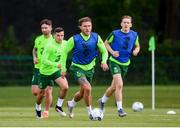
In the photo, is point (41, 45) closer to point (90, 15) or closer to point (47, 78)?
point (47, 78)

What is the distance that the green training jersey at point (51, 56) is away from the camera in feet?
74.9

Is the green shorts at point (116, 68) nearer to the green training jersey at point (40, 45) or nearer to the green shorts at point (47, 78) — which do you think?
the green shorts at point (47, 78)

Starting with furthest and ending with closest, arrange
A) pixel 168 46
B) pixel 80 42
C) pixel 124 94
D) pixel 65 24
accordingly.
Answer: pixel 65 24 → pixel 168 46 → pixel 124 94 → pixel 80 42

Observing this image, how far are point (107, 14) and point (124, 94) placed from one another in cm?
2182

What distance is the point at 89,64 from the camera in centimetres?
2227

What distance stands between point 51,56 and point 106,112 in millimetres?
3696

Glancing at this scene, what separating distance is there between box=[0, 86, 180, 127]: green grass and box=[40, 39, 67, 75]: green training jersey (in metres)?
1.16

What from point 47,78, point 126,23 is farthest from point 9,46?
point 126,23

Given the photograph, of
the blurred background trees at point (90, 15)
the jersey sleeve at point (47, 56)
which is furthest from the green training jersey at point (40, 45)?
the blurred background trees at point (90, 15)

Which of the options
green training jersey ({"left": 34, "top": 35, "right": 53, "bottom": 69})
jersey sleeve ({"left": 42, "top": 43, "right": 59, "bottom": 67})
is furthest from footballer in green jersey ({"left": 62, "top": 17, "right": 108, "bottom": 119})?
green training jersey ({"left": 34, "top": 35, "right": 53, "bottom": 69})

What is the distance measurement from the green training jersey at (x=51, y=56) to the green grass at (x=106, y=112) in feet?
3.81

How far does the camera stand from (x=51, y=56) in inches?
902

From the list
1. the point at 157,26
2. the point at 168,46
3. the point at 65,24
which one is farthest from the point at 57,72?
the point at 65,24

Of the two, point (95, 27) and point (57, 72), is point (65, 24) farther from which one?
point (57, 72)
